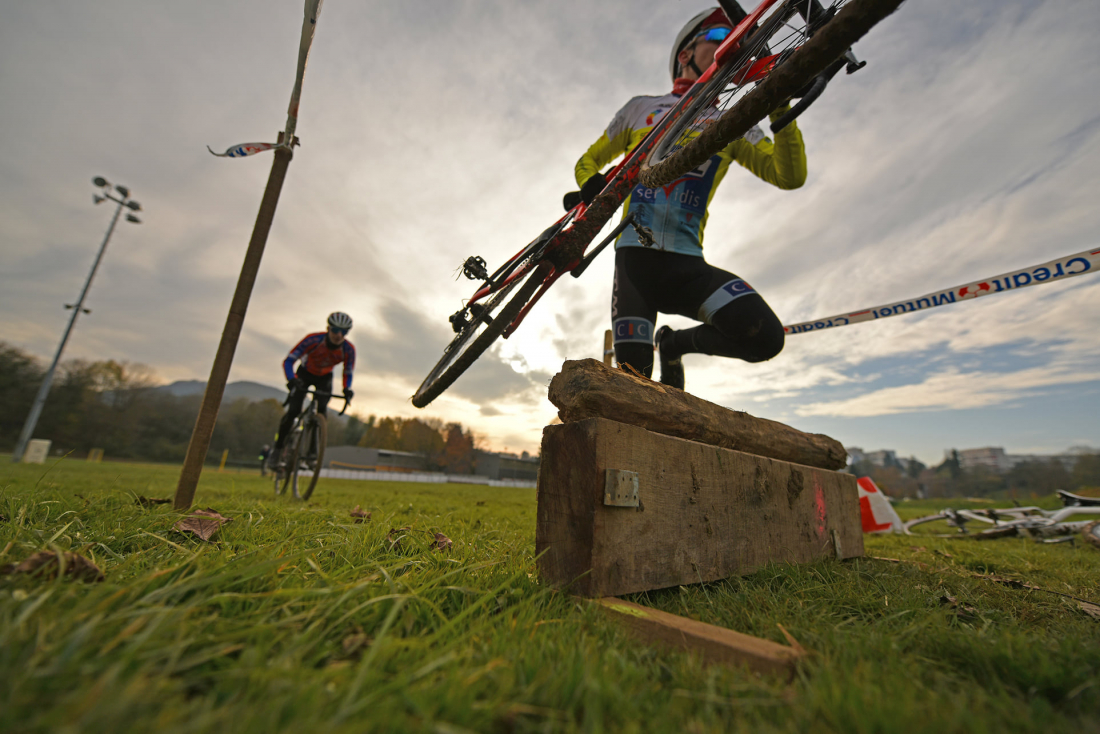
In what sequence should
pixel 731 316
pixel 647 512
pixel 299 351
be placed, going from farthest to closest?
pixel 299 351 < pixel 731 316 < pixel 647 512

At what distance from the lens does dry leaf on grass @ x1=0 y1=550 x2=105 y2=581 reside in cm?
101

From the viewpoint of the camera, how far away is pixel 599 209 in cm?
294

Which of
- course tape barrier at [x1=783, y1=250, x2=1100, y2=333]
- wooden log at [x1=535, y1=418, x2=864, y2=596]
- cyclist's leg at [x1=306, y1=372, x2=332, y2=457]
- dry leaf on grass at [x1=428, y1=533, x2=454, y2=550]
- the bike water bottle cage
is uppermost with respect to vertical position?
the bike water bottle cage

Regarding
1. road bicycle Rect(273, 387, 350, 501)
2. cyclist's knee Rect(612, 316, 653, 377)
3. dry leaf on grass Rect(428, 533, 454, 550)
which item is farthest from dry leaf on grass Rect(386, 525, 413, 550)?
road bicycle Rect(273, 387, 350, 501)

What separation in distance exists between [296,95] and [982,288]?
7.48m

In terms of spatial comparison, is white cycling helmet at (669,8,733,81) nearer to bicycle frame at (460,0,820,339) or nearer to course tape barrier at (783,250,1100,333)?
bicycle frame at (460,0,820,339)

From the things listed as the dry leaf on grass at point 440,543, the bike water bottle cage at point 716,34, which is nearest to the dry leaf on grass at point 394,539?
the dry leaf on grass at point 440,543

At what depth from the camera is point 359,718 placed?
0.73 metres

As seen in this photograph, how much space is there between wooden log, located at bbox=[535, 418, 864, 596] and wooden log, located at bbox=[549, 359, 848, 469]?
0.34 feet

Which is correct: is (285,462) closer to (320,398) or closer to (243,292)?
(320,398)

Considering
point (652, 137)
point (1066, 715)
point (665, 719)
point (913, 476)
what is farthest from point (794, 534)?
point (913, 476)

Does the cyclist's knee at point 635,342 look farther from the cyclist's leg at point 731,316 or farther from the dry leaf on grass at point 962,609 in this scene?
the dry leaf on grass at point 962,609

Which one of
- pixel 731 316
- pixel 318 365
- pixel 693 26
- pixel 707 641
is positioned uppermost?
pixel 693 26

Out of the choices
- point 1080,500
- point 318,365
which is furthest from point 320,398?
point 1080,500
